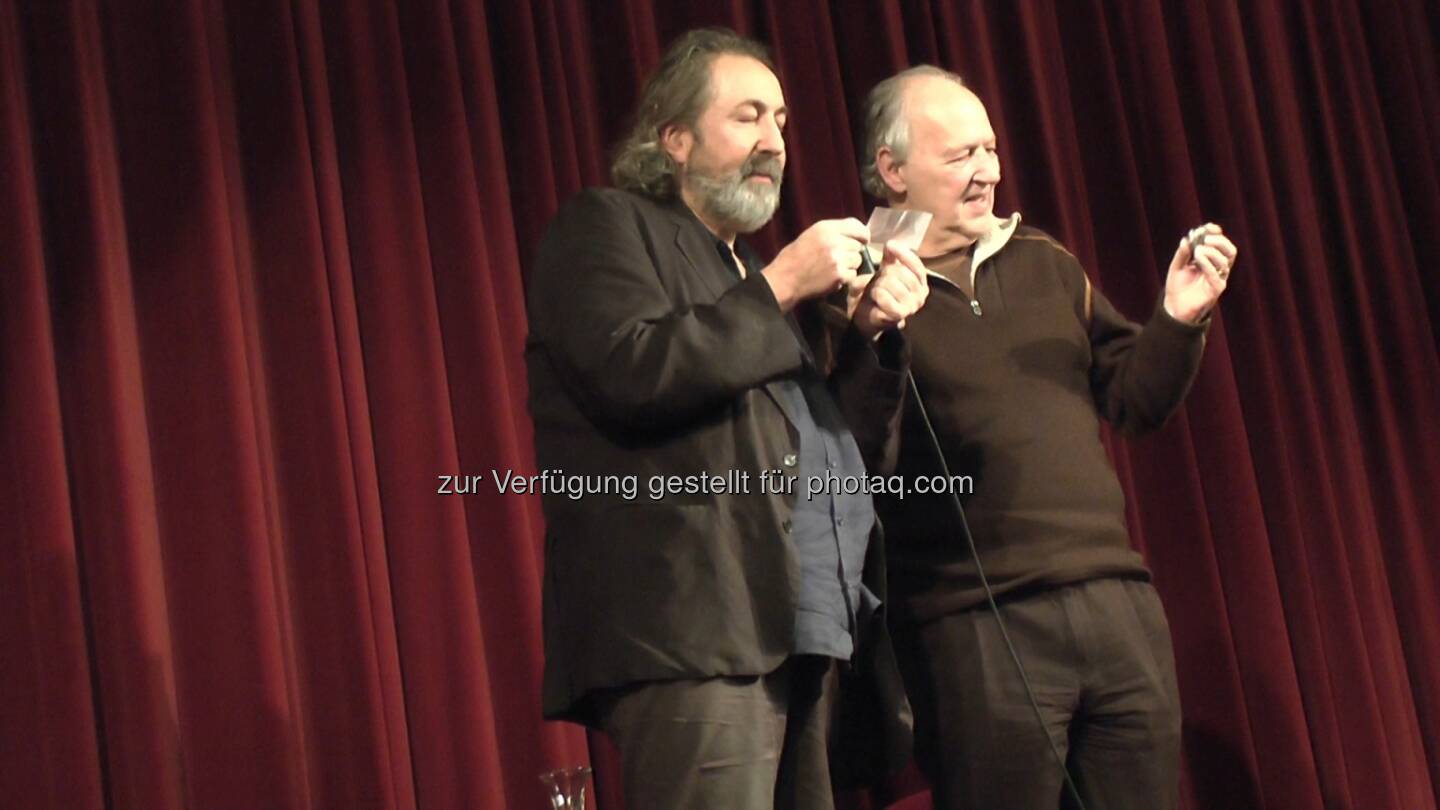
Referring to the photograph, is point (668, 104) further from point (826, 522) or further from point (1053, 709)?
point (1053, 709)

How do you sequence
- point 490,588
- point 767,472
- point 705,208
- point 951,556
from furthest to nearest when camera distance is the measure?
point 490,588 < point 951,556 < point 705,208 < point 767,472

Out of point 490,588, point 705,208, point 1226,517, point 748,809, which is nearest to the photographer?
point 748,809

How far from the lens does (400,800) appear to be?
2248mm

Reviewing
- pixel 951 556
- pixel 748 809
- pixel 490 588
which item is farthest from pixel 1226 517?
pixel 748 809

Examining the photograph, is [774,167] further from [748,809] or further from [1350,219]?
[1350,219]

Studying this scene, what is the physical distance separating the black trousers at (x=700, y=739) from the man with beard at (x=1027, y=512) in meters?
0.55

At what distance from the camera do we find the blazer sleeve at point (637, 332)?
4.73 ft

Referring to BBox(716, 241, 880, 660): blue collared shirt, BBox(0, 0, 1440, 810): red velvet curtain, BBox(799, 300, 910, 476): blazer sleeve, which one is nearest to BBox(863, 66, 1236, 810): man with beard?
BBox(799, 300, 910, 476): blazer sleeve

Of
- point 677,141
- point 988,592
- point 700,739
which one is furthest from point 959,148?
point 700,739

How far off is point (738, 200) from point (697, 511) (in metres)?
0.47

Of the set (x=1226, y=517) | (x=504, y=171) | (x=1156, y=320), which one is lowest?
(x=1226, y=517)

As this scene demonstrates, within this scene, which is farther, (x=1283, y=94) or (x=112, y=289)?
(x=1283, y=94)

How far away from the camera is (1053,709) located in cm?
192

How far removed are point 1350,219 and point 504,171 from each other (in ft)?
6.69
